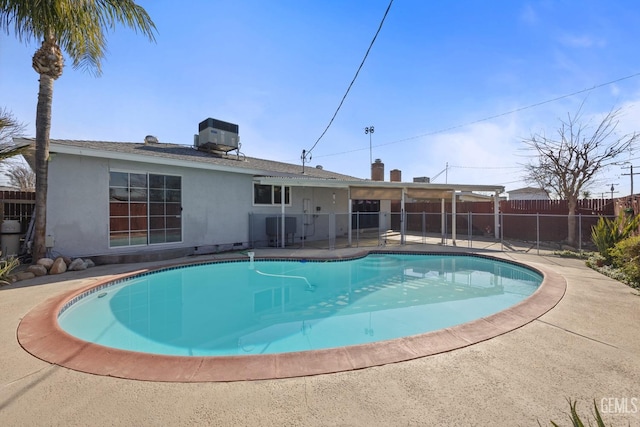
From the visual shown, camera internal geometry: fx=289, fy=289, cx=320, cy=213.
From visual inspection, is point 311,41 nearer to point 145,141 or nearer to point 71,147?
point 71,147

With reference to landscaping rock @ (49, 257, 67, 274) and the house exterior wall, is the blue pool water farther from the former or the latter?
the house exterior wall

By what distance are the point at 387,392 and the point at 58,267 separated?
8069 millimetres

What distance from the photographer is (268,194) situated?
1217 cm

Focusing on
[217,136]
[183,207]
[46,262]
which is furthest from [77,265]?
[217,136]

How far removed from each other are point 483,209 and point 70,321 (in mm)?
18265

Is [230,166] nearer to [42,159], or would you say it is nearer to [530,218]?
[42,159]

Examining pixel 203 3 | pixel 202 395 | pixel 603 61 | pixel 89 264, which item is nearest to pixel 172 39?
pixel 203 3

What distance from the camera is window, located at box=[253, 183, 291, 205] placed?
1173 centimetres

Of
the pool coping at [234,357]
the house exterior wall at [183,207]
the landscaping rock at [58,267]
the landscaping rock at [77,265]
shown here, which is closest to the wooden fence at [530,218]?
the house exterior wall at [183,207]

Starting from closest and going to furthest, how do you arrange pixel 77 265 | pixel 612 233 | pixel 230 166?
1. pixel 77 265
2. pixel 612 233
3. pixel 230 166

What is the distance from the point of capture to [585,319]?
158 inches

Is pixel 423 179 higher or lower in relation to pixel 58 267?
higher

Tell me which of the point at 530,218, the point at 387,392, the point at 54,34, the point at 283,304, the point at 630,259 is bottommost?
the point at 283,304

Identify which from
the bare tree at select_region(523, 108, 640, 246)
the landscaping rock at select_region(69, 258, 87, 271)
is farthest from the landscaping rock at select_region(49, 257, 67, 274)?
the bare tree at select_region(523, 108, 640, 246)
